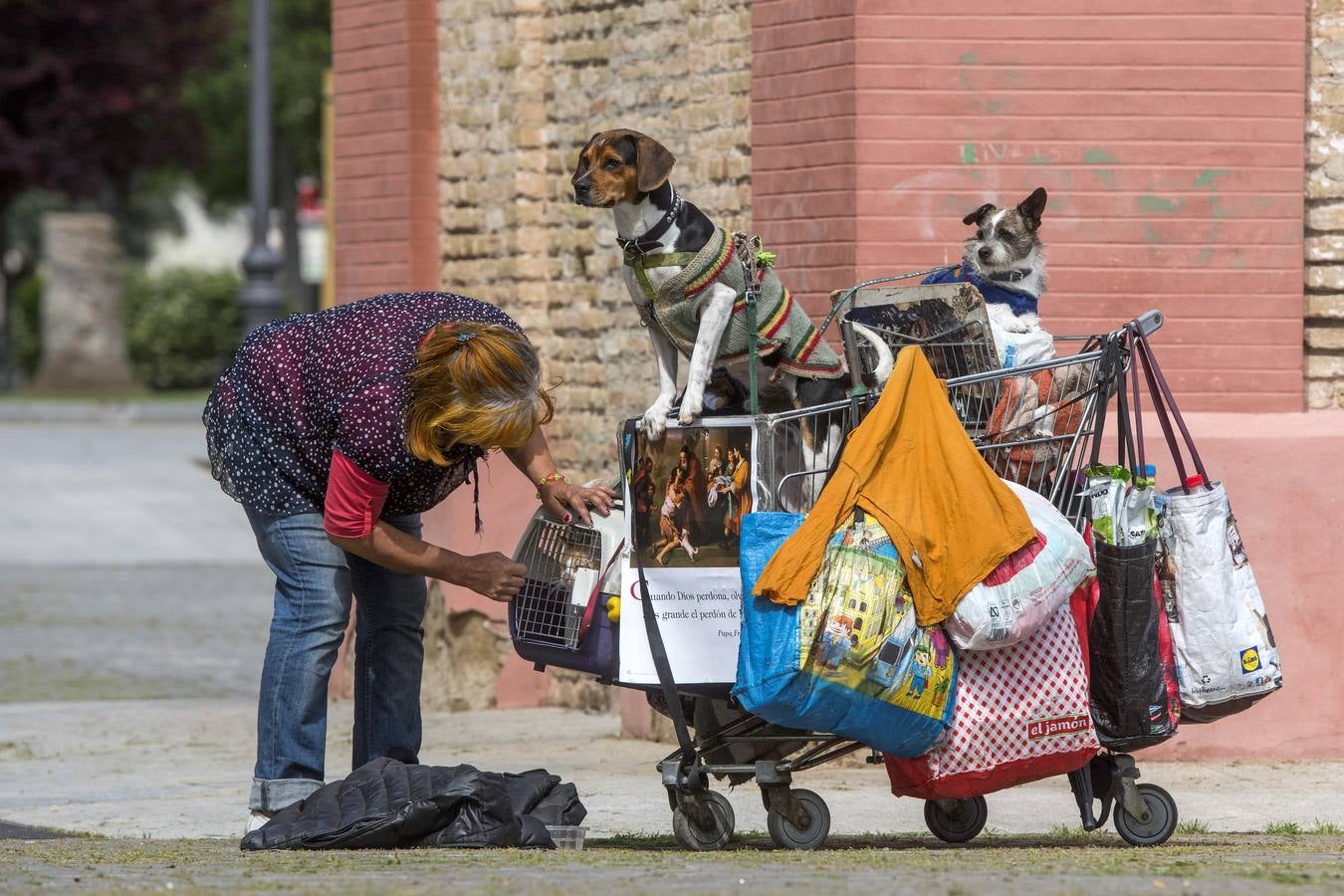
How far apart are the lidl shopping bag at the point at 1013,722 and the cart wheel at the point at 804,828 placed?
32cm

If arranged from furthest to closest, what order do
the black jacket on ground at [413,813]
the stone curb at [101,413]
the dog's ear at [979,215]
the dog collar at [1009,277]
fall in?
the stone curb at [101,413] → the dog's ear at [979,215] → the dog collar at [1009,277] → the black jacket on ground at [413,813]

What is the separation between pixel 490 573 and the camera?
19.1 ft

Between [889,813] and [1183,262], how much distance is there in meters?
2.39

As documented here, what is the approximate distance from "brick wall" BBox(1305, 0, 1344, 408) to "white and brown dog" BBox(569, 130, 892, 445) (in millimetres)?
2802

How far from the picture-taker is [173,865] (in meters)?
5.41

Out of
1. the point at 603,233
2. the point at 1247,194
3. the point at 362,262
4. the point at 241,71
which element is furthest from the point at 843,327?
the point at 241,71

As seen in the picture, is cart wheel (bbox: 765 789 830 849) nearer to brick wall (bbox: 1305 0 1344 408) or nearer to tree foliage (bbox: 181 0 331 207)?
brick wall (bbox: 1305 0 1344 408)

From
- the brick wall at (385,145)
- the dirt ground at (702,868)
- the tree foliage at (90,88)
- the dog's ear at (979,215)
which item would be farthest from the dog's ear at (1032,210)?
the tree foliage at (90,88)

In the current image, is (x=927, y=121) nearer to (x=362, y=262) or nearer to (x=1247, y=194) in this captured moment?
(x=1247, y=194)

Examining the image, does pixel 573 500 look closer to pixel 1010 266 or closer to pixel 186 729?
pixel 1010 266

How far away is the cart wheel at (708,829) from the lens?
237 inches

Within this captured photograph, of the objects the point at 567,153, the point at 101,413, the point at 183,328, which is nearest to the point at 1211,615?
the point at 567,153

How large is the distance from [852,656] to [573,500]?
898 millimetres

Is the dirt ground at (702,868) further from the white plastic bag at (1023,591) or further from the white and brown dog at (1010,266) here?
the white and brown dog at (1010,266)
